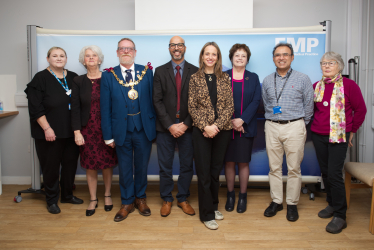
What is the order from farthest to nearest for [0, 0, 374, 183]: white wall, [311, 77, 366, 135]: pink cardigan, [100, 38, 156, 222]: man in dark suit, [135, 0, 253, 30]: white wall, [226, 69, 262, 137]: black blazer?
1. [0, 0, 374, 183]: white wall
2. [135, 0, 253, 30]: white wall
3. [226, 69, 262, 137]: black blazer
4. [100, 38, 156, 222]: man in dark suit
5. [311, 77, 366, 135]: pink cardigan

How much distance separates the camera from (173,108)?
245 cm

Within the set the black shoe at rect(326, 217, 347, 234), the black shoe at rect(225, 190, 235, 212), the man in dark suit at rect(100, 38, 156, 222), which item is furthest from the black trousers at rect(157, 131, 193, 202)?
the black shoe at rect(326, 217, 347, 234)

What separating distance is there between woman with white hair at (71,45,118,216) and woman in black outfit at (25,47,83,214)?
0.16 metres

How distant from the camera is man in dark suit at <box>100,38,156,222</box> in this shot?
7.89 feet

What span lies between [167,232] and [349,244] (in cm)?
148

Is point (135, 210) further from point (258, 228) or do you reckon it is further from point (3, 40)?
point (3, 40)

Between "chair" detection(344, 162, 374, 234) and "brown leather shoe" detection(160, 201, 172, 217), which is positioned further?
"brown leather shoe" detection(160, 201, 172, 217)

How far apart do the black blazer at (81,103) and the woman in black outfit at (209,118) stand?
1013mm

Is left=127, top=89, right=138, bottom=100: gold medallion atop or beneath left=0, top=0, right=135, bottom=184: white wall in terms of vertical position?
beneath

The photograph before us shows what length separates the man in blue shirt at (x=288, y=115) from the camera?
2.39m

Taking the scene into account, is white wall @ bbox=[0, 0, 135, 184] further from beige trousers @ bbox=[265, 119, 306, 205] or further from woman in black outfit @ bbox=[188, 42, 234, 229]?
beige trousers @ bbox=[265, 119, 306, 205]

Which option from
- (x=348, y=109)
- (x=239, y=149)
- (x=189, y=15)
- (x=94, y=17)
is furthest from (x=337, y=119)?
(x=94, y=17)

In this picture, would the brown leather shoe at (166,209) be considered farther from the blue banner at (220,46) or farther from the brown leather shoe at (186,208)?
the blue banner at (220,46)

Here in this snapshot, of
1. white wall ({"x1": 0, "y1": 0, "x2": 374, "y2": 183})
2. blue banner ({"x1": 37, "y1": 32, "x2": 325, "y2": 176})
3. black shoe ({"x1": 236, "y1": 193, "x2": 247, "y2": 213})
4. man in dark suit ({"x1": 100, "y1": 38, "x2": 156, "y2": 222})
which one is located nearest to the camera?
man in dark suit ({"x1": 100, "y1": 38, "x2": 156, "y2": 222})
